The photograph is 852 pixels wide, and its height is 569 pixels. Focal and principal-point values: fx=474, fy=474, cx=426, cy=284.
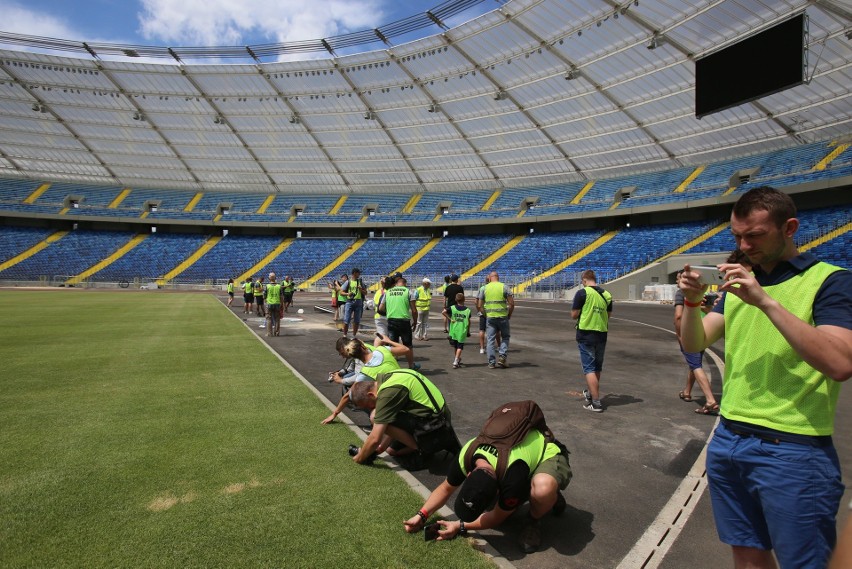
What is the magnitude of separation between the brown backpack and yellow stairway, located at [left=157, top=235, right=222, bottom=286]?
177 feet

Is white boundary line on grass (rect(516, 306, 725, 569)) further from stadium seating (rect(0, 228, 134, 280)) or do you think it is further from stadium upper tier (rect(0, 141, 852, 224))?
stadium seating (rect(0, 228, 134, 280))

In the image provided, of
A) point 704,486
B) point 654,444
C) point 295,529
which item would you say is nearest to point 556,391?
point 654,444

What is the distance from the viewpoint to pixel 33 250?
2031 inches

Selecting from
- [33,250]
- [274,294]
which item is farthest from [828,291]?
[33,250]

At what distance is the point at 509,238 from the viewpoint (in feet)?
173

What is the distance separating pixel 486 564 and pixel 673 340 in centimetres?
1337

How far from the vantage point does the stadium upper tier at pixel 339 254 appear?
41.0 meters

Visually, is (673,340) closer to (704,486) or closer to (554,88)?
(704,486)

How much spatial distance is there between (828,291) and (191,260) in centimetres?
5993

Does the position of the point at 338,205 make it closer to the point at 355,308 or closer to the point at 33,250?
the point at 33,250

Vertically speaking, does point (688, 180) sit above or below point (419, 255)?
above

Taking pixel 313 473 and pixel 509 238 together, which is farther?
pixel 509 238

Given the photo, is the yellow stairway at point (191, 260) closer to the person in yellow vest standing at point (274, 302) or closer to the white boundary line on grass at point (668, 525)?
the person in yellow vest standing at point (274, 302)

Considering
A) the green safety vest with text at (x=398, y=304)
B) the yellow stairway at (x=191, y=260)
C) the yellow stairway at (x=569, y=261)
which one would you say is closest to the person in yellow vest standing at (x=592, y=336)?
the green safety vest with text at (x=398, y=304)
